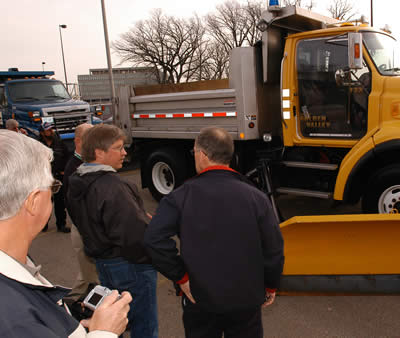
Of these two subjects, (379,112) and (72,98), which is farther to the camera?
(72,98)

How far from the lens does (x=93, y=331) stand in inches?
43.6

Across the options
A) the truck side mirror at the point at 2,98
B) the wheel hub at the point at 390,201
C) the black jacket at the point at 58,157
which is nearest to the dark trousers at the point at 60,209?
the black jacket at the point at 58,157

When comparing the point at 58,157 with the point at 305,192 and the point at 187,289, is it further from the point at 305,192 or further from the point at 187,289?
the point at 187,289

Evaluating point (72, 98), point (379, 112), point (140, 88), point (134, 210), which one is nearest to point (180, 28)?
point (72, 98)

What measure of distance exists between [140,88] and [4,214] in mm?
5691

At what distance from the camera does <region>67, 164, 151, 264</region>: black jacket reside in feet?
6.78

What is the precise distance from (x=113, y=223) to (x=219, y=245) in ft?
2.33

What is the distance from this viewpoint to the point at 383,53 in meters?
4.42

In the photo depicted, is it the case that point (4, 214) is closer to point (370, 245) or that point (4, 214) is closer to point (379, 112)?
point (370, 245)

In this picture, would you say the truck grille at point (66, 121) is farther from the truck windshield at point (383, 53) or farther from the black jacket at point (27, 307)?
the black jacket at point (27, 307)

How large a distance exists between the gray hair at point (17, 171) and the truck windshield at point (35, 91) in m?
11.3

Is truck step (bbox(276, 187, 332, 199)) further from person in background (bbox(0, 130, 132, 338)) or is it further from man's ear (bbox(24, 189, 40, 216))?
man's ear (bbox(24, 189, 40, 216))

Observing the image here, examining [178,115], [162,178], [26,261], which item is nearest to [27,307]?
[26,261]

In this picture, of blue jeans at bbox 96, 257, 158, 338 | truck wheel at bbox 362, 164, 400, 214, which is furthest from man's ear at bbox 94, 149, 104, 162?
truck wheel at bbox 362, 164, 400, 214
